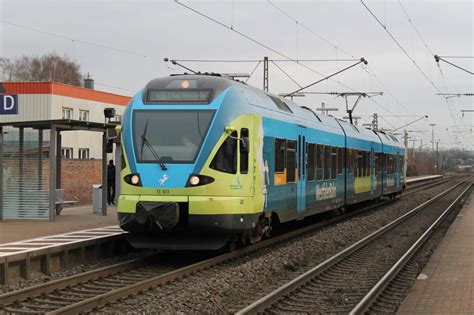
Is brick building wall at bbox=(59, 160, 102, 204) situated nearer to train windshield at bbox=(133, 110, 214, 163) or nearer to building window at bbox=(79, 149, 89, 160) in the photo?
building window at bbox=(79, 149, 89, 160)

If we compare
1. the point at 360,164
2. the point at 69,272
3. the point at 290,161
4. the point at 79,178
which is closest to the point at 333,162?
the point at 360,164

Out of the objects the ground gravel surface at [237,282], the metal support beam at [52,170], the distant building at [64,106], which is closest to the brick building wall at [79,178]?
the distant building at [64,106]

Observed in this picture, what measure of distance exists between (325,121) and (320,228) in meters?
3.26

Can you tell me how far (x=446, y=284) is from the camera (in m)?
9.34

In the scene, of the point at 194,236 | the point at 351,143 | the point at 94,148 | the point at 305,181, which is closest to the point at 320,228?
the point at 305,181

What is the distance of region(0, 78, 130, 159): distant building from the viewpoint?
40.3 metres

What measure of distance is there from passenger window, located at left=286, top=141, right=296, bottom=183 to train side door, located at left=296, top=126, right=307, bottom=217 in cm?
39

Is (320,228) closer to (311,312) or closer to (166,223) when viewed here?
(166,223)

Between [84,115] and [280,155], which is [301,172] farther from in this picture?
[84,115]

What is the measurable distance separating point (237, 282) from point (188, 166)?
7.50 feet

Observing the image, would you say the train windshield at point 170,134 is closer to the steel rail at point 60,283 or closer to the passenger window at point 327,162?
the steel rail at point 60,283

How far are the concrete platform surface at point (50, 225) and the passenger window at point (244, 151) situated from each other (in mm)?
4782

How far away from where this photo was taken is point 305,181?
15.8m

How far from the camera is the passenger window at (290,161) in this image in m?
14.1
